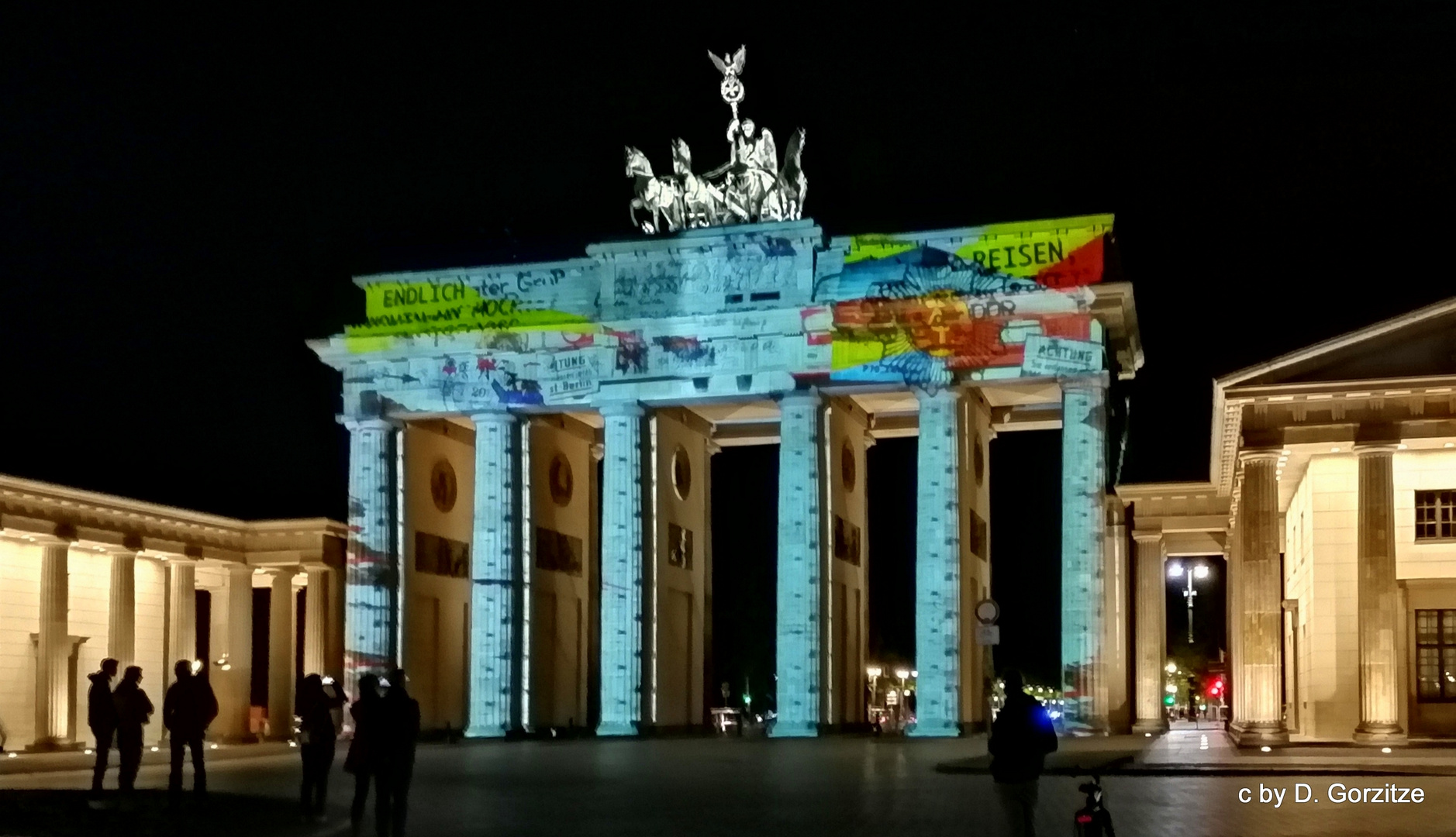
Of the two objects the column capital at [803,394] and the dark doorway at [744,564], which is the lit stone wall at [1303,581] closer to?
the column capital at [803,394]

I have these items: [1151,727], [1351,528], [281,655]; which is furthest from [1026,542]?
[1351,528]

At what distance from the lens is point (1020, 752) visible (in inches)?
588

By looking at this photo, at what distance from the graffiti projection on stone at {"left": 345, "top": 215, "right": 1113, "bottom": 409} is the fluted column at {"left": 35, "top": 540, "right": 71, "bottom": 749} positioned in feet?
32.9

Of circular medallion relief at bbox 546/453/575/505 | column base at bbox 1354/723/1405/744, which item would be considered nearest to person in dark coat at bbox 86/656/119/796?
column base at bbox 1354/723/1405/744

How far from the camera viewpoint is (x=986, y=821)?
20.7 meters

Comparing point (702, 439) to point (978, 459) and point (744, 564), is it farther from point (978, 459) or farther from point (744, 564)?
point (744, 564)

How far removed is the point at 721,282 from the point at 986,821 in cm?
3031

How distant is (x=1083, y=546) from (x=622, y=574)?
40.7 feet

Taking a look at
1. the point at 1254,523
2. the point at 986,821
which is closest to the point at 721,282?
the point at 1254,523

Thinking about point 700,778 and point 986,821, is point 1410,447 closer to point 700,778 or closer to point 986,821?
point 700,778

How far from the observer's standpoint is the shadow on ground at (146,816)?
20344mm

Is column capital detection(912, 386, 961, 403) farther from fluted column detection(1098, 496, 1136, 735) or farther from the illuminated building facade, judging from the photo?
the illuminated building facade

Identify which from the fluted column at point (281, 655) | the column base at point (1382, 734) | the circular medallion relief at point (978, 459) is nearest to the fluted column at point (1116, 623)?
the circular medallion relief at point (978, 459)

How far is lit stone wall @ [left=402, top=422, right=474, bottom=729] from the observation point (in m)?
53.6
